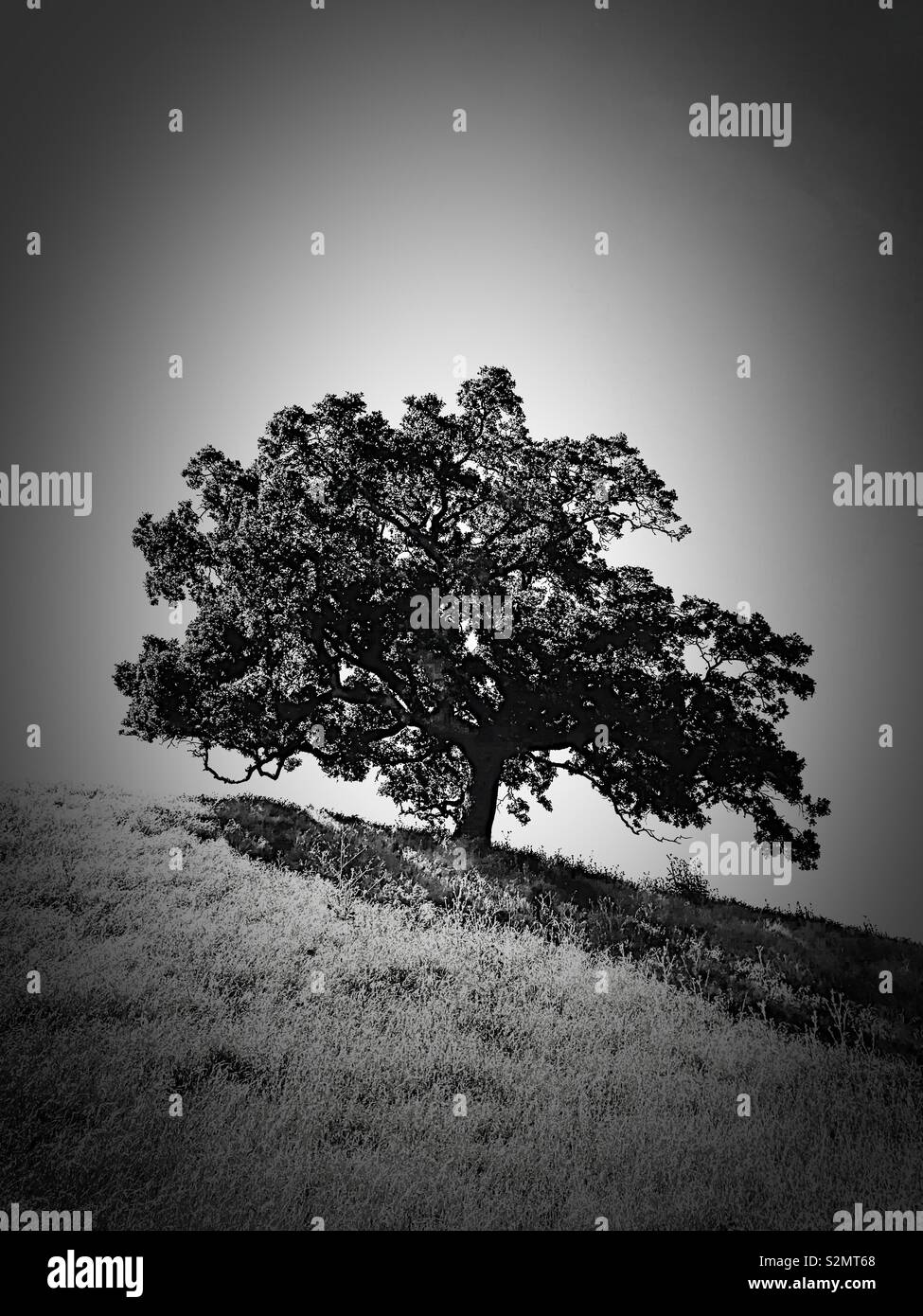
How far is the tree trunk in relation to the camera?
17.4m

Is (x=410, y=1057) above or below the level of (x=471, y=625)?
below

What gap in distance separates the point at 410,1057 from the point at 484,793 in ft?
34.0

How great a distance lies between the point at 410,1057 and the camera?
23.6ft

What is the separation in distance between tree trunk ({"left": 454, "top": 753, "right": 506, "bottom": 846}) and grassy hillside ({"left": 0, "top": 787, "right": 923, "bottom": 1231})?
13.9 feet

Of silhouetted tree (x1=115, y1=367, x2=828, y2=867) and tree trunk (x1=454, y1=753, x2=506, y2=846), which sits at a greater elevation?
silhouetted tree (x1=115, y1=367, x2=828, y2=867)

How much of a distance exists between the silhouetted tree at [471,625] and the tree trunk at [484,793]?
53 millimetres

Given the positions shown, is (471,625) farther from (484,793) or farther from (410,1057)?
(410,1057)

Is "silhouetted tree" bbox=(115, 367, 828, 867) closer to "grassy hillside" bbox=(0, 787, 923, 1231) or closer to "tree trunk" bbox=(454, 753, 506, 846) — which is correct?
"tree trunk" bbox=(454, 753, 506, 846)

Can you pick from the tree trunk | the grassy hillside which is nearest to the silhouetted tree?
the tree trunk

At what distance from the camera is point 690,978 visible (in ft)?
34.7

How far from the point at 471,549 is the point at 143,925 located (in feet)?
34.6

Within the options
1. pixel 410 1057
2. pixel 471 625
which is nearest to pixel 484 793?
pixel 471 625

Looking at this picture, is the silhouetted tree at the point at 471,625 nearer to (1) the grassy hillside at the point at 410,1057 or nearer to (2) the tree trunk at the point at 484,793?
(2) the tree trunk at the point at 484,793
